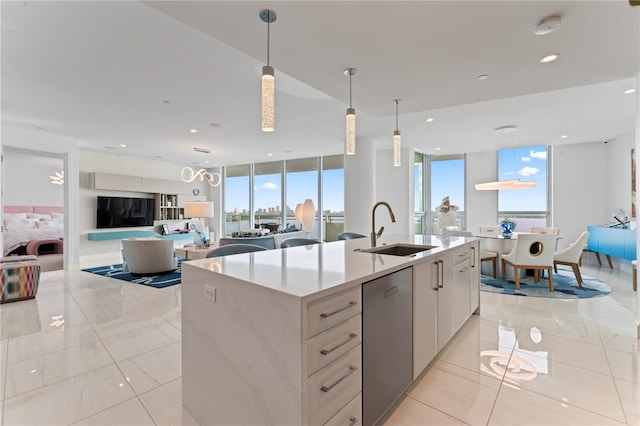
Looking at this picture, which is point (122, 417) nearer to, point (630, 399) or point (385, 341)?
point (385, 341)

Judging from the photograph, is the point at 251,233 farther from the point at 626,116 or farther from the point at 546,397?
the point at 626,116

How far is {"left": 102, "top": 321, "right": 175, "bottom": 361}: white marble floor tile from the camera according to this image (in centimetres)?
240

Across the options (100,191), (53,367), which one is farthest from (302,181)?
(53,367)

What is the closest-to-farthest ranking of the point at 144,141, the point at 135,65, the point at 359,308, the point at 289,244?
the point at 359,308 < the point at 135,65 < the point at 289,244 < the point at 144,141

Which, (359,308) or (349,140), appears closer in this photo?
(359,308)

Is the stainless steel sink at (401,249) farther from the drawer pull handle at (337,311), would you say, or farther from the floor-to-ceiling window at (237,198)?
the floor-to-ceiling window at (237,198)

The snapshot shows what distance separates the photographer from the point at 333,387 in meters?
1.20

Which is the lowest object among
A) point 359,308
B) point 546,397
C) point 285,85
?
point 546,397

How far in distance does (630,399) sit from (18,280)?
6.14 m

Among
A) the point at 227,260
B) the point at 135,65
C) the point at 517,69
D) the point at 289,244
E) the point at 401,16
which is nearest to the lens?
the point at 227,260

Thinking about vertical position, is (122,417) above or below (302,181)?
below

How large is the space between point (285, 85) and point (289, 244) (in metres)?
1.91

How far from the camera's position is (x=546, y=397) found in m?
1.85

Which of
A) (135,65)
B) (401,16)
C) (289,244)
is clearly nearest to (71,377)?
(289,244)
